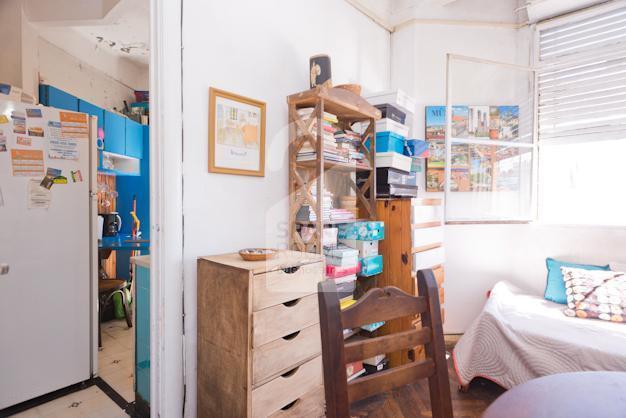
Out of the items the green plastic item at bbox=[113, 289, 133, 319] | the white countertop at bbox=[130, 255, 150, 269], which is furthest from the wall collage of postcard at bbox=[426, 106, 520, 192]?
the green plastic item at bbox=[113, 289, 133, 319]

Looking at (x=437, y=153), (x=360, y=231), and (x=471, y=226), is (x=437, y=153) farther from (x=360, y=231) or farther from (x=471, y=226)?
(x=360, y=231)

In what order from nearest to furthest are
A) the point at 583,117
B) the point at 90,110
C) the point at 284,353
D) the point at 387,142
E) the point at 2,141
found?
1. the point at 284,353
2. the point at 2,141
3. the point at 387,142
4. the point at 583,117
5. the point at 90,110

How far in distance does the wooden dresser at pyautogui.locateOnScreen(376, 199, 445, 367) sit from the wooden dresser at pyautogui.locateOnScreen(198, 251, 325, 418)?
86cm

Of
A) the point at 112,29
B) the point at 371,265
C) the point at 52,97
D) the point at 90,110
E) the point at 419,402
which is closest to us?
the point at 419,402

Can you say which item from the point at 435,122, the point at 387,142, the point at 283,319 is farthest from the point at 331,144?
the point at 435,122

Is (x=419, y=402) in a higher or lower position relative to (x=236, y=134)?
lower

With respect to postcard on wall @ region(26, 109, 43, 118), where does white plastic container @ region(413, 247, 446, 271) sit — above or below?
below

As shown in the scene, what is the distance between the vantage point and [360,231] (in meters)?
2.12

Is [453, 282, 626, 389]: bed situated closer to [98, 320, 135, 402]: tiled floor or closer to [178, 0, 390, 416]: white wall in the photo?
[178, 0, 390, 416]: white wall

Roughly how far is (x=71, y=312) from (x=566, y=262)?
370 centimetres

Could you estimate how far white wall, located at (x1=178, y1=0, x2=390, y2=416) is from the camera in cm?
158

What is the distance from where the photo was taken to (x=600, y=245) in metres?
2.61

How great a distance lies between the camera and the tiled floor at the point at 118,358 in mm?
2186

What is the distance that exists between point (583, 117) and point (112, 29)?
4459 mm
